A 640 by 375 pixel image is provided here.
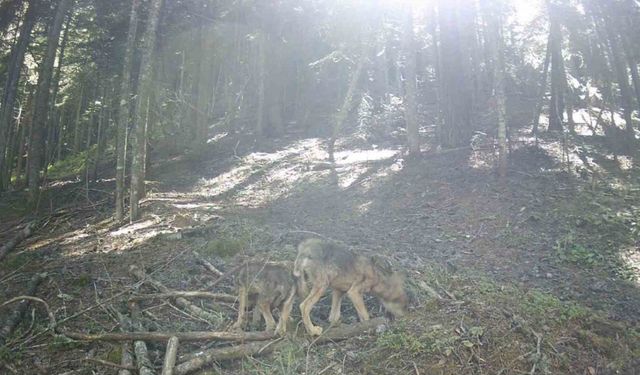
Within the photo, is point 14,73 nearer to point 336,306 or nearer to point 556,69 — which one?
point 336,306

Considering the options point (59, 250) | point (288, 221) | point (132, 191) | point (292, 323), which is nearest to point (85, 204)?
point (132, 191)

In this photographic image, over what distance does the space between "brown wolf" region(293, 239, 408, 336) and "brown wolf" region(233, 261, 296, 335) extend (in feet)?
0.65

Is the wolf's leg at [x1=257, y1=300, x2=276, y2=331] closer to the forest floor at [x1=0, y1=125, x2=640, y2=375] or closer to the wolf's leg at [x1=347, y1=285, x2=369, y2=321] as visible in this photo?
the forest floor at [x1=0, y1=125, x2=640, y2=375]

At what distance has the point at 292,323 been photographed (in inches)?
279

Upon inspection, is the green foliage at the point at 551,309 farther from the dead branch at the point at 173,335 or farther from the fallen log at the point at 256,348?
the dead branch at the point at 173,335

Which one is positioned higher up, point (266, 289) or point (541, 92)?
point (541, 92)

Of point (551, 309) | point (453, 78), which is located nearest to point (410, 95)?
point (453, 78)

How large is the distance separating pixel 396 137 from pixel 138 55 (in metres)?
12.3

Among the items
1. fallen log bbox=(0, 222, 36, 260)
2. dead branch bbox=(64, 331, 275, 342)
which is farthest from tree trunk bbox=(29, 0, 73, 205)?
dead branch bbox=(64, 331, 275, 342)

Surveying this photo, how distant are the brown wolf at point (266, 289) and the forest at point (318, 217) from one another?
0.03 metres

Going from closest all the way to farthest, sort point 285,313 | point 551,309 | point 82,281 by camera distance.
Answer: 1. point 285,313
2. point 551,309
3. point 82,281

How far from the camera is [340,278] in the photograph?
7.15 meters

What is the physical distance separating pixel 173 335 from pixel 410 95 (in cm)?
1400

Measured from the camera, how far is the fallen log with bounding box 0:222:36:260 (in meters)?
12.8
